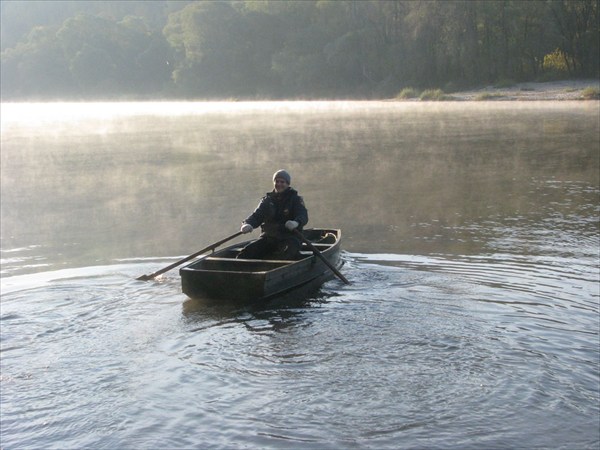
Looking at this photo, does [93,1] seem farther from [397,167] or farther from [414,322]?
[414,322]

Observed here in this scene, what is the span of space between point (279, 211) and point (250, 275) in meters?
1.70

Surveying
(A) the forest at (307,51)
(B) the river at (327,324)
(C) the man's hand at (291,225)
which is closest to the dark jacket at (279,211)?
(C) the man's hand at (291,225)

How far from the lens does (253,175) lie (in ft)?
68.2

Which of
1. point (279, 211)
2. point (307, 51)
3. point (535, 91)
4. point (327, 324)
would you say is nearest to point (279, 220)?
point (279, 211)

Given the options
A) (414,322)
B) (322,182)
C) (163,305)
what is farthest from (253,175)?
(414,322)

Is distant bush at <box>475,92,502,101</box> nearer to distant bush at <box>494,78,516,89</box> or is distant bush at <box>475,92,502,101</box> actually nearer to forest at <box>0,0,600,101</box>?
distant bush at <box>494,78,516,89</box>

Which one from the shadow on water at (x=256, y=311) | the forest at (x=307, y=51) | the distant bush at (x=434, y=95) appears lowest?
the shadow on water at (x=256, y=311)

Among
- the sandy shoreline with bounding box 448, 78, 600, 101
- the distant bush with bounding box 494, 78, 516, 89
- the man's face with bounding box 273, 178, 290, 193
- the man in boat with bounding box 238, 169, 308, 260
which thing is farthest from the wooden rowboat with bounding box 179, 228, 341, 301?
the distant bush with bounding box 494, 78, 516, 89

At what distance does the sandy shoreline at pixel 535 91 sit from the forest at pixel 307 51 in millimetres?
1810

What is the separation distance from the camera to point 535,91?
50.6 m

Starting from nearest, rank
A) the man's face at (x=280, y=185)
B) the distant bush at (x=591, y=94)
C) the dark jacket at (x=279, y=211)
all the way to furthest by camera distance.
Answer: the man's face at (x=280, y=185), the dark jacket at (x=279, y=211), the distant bush at (x=591, y=94)

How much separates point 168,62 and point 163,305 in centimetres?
9171

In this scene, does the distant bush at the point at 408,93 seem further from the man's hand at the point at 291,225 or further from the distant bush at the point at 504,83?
the man's hand at the point at 291,225

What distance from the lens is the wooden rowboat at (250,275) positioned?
9.47m
